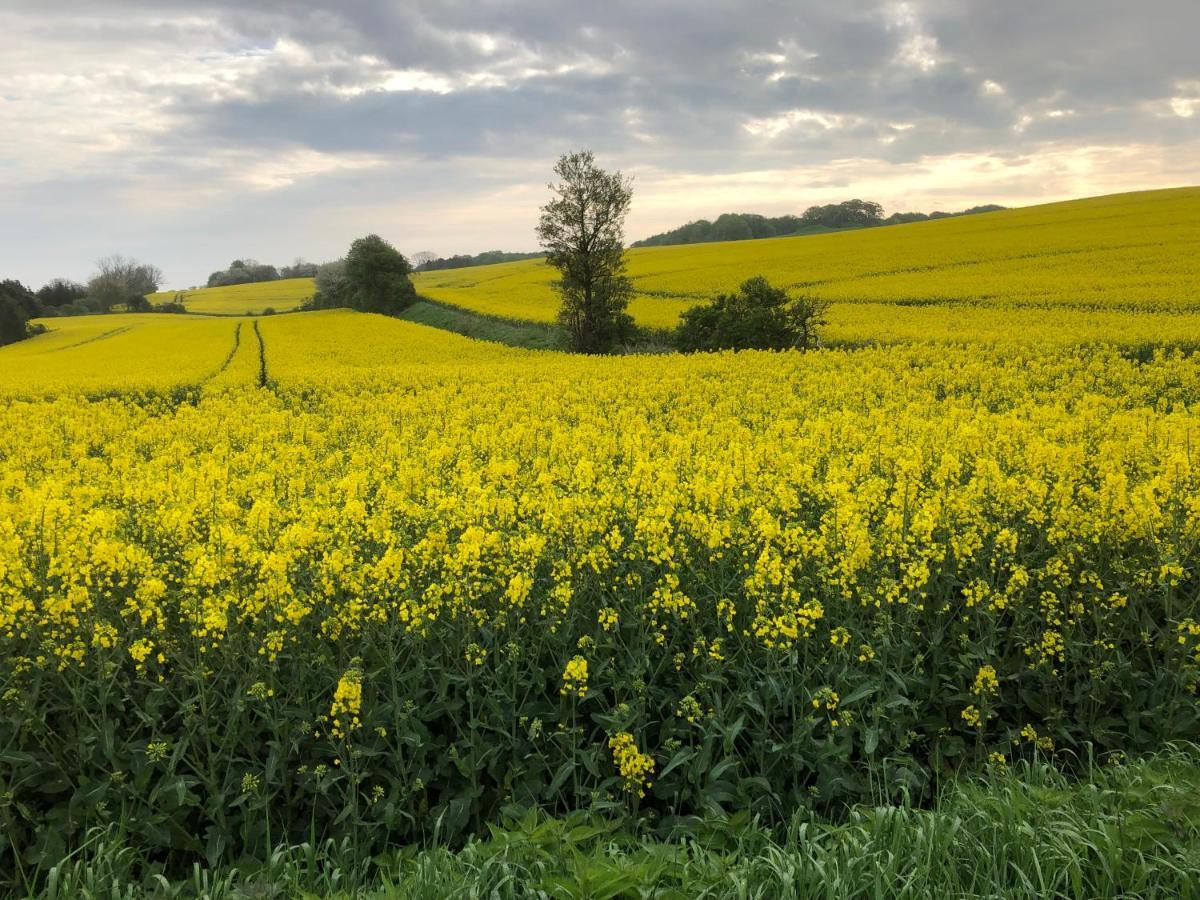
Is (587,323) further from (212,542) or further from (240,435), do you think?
(212,542)

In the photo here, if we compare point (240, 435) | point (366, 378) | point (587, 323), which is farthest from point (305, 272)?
point (240, 435)

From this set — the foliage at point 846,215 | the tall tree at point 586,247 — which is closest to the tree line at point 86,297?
the tall tree at point 586,247

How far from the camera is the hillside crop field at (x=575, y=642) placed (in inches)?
150

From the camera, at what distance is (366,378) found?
2144 cm

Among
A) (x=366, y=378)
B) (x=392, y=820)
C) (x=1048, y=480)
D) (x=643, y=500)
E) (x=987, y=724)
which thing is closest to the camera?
(x=392, y=820)

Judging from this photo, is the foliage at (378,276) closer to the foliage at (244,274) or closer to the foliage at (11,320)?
the foliage at (11,320)

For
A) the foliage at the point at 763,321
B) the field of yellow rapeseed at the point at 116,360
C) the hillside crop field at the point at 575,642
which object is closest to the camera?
the hillside crop field at the point at 575,642

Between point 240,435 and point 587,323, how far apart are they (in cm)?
2338

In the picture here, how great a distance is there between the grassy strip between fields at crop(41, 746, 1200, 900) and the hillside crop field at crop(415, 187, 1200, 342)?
21.7 metres

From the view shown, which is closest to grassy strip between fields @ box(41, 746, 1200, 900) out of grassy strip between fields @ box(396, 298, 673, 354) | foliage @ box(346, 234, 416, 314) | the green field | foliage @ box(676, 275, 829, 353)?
the green field

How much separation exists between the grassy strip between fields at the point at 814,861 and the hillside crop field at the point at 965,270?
71.3 ft

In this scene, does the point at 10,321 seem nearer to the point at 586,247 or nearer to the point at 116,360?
the point at 116,360

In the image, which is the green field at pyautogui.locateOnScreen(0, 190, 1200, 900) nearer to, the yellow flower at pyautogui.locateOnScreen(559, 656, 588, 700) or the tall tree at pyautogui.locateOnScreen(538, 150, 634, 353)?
the yellow flower at pyautogui.locateOnScreen(559, 656, 588, 700)

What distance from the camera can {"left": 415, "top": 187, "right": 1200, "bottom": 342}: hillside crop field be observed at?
3022 centimetres
